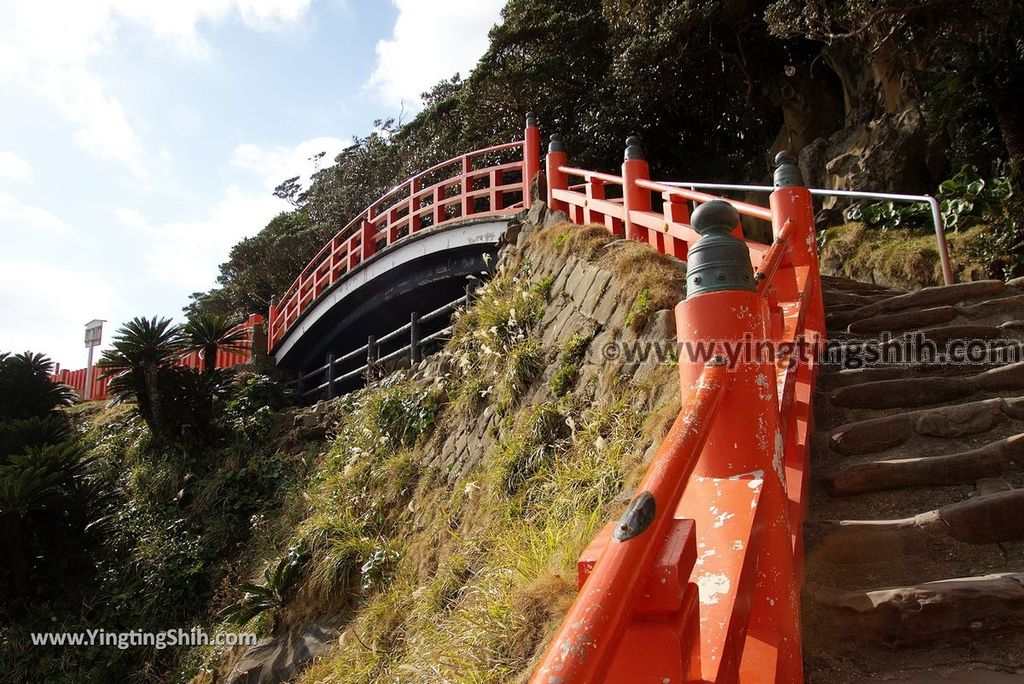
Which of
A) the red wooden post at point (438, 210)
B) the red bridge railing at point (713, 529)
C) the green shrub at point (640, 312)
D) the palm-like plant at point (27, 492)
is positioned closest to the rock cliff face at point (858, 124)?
the red wooden post at point (438, 210)

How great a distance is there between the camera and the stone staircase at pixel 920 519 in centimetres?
213

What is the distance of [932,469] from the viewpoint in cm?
282

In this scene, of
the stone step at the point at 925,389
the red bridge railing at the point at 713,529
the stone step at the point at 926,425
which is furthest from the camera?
the stone step at the point at 925,389

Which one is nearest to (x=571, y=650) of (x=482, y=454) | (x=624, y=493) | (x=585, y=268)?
(x=624, y=493)

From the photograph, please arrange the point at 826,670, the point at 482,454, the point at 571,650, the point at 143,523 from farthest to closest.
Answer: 1. the point at 143,523
2. the point at 482,454
3. the point at 826,670
4. the point at 571,650

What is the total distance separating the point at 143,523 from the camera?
9.44 metres

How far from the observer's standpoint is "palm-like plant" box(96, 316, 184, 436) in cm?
1071

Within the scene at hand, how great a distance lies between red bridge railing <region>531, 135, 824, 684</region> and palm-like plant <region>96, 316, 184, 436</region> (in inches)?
398

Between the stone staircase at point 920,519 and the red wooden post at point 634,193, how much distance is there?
2.50m

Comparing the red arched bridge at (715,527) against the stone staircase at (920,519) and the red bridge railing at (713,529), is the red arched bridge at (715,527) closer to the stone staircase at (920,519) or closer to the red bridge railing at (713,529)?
the red bridge railing at (713,529)

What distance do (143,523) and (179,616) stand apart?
1.94 metres

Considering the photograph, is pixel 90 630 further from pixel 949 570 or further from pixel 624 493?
pixel 949 570

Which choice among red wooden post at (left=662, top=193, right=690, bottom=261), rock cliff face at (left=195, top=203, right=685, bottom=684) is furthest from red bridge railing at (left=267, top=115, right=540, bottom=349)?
red wooden post at (left=662, top=193, right=690, bottom=261)

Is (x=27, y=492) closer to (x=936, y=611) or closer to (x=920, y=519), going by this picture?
(x=920, y=519)
